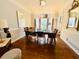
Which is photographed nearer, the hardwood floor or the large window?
the hardwood floor

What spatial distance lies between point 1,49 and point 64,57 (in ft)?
6.86

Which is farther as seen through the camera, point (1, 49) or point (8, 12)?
point (8, 12)

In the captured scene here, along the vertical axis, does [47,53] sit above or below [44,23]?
below

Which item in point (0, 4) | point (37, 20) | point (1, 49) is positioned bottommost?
point (1, 49)

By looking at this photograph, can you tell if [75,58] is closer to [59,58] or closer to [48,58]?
[59,58]

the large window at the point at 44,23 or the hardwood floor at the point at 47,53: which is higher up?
the large window at the point at 44,23

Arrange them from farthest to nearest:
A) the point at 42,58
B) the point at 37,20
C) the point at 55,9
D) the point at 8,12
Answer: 1. the point at 37,20
2. the point at 55,9
3. the point at 8,12
4. the point at 42,58

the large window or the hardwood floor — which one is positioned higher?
the large window

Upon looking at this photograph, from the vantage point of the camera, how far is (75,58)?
2871mm

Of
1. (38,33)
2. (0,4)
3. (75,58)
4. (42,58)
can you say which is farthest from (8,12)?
(75,58)

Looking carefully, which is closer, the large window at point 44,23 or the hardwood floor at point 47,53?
the hardwood floor at point 47,53

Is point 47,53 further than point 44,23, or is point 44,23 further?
point 44,23

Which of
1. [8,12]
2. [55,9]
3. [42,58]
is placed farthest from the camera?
[55,9]

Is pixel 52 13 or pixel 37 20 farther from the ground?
pixel 52 13
